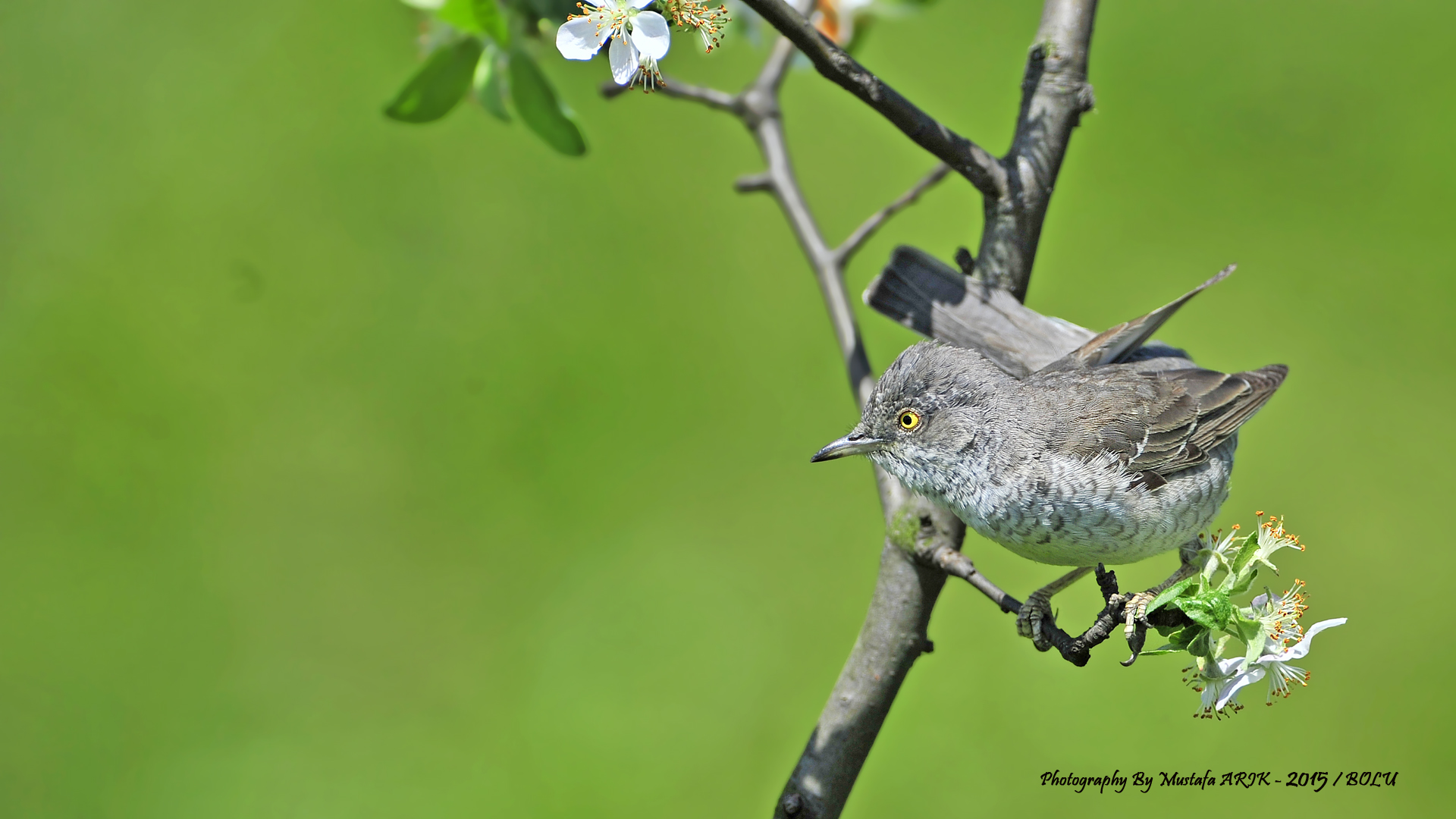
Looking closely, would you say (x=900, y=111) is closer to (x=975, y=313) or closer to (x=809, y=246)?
(x=975, y=313)

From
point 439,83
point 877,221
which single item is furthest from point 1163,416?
point 439,83

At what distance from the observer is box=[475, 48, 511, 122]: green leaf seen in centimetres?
124

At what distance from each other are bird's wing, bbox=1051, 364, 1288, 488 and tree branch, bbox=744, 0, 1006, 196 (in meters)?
0.26

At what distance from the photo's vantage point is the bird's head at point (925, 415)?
105 centimetres

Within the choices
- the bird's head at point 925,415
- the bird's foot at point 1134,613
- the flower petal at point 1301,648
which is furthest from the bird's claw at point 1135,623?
the bird's head at point 925,415

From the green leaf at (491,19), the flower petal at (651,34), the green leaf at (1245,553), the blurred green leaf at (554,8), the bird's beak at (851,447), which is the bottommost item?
the bird's beak at (851,447)

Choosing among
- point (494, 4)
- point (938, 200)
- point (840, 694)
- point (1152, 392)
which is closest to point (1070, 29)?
point (1152, 392)

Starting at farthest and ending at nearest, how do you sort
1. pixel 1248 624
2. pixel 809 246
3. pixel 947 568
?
pixel 809 246 → pixel 947 568 → pixel 1248 624

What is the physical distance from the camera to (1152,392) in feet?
3.64

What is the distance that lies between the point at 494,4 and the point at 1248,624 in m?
1.05

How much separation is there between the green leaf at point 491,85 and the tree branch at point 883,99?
0.51 m

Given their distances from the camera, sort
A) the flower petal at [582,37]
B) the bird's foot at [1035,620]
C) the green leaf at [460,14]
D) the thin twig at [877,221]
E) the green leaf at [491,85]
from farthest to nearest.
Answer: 1. the thin twig at [877,221]
2. the green leaf at [491,85]
3. the green leaf at [460,14]
4. the bird's foot at [1035,620]
5. the flower petal at [582,37]

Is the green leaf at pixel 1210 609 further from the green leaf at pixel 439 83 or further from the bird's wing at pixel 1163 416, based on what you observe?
the green leaf at pixel 439 83

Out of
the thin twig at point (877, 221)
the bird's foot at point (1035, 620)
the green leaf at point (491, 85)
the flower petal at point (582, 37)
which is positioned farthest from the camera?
the thin twig at point (877, 221)
